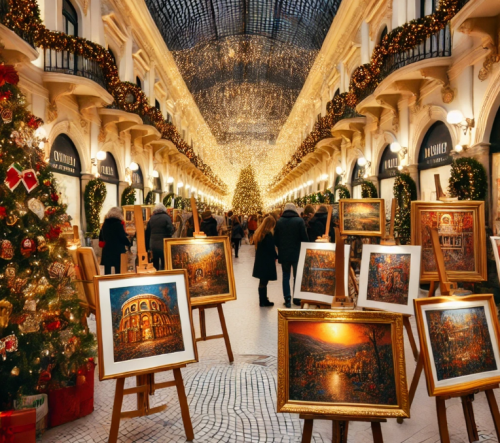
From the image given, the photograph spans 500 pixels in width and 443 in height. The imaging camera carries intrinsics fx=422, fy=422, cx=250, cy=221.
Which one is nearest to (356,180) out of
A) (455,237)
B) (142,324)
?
(455,237)

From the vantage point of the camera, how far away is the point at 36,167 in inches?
130

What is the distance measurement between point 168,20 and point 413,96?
14.9 m

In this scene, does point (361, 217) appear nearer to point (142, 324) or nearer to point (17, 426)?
point (142, 324)

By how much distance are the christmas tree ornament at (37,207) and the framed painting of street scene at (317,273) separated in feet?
10.0

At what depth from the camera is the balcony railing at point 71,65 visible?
10.4 metres

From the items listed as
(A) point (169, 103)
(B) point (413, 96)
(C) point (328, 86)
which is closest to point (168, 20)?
(A) point (169, 103)

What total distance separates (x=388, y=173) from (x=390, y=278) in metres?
10.2

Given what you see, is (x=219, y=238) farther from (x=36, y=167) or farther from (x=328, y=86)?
(x=328, y=86)

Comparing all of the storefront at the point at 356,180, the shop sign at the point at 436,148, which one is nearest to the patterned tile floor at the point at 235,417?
the shop sign at the point at 436,148

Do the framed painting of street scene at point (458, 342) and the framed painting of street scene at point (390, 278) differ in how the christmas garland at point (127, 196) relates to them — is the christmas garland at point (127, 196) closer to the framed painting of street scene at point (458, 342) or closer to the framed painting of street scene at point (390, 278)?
the framed painting of street scene at point (390, 278)

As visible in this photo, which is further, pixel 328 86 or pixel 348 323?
pixel 328 86

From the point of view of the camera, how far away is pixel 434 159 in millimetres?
10547

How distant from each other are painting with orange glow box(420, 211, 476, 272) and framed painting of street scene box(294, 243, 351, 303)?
39.0 inches

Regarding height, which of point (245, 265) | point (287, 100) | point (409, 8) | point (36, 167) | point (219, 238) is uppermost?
point (287, 100)
